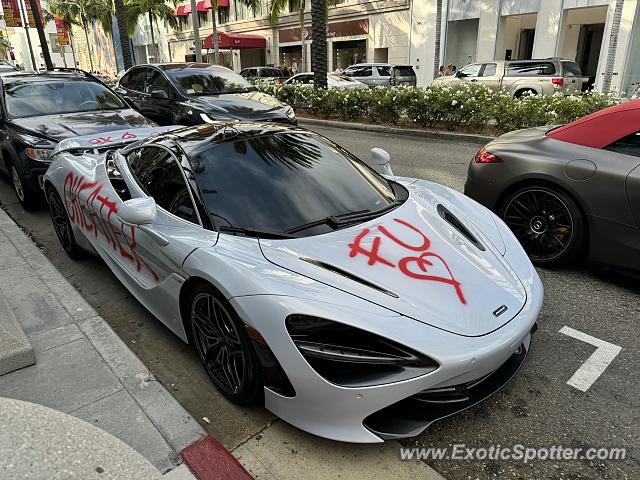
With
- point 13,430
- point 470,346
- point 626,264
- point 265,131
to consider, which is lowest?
point 626,264

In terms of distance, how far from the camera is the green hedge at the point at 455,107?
31.0 ft

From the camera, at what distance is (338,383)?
84.4 inches

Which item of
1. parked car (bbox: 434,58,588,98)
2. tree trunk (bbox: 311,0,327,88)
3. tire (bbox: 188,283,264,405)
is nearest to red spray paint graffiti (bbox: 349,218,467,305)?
tire (bbox: 188,283,264,405)

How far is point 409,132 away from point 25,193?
26.2ft

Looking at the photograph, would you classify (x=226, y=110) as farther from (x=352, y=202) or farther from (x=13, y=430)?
(x=13, y=430)

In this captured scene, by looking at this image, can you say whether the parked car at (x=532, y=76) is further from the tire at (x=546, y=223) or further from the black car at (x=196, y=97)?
the tire at (x=546, y=223)

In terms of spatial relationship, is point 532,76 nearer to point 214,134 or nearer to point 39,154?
point 39,154

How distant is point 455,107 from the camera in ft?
35.0

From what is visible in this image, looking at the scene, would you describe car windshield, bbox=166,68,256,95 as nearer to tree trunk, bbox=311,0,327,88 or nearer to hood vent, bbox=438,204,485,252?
tree trunk, bbox=311,0,327,88

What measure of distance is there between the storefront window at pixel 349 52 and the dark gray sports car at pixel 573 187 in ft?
93.1

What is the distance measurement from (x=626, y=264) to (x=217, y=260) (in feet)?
10.3

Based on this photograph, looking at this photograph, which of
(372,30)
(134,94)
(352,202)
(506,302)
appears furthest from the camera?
(372,30)

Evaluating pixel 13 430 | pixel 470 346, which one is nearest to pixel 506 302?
pixel 470 346

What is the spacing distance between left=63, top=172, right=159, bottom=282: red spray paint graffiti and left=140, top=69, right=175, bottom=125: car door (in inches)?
202
